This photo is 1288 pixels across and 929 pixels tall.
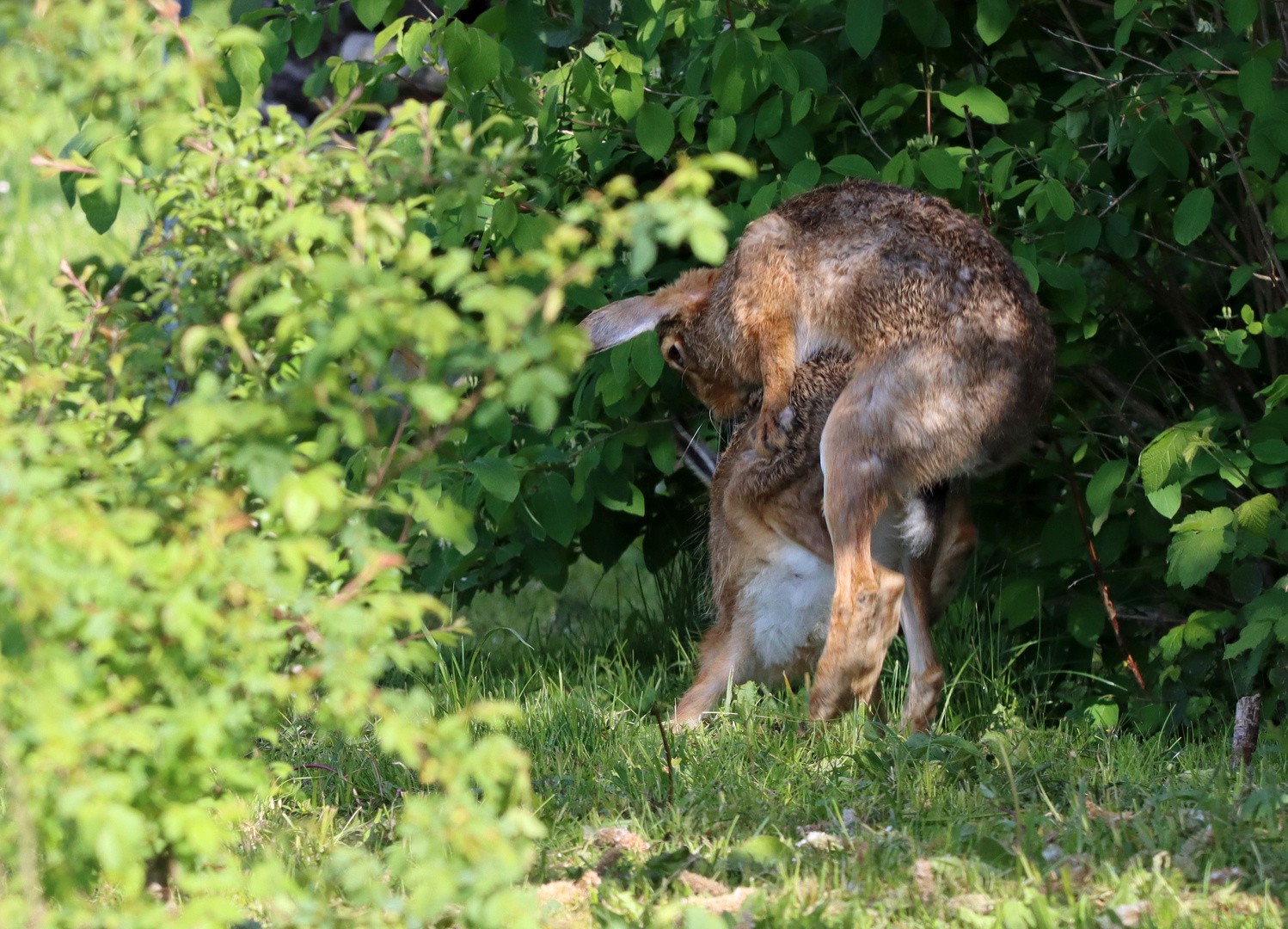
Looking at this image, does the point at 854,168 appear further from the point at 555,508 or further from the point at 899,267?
the point at 555,508

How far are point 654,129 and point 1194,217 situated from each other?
5.91 feet

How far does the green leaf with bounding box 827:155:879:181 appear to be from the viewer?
15.2 ft

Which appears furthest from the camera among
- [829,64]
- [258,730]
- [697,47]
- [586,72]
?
[829,64]

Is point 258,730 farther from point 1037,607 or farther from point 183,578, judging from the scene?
point 1037,607

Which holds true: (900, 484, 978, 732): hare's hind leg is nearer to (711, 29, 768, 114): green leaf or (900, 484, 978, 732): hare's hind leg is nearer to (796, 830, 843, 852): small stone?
(796, 830, 843, 852): small stone

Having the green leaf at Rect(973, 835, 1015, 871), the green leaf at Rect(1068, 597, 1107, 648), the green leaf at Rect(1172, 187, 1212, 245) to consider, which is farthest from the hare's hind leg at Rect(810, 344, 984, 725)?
the green leaf at Rect(973, 835, 1015, 871)

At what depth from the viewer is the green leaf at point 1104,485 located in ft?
14.9

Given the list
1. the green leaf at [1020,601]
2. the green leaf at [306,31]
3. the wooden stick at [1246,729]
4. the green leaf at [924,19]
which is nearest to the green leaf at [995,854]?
the wooden stick at [1246,729]

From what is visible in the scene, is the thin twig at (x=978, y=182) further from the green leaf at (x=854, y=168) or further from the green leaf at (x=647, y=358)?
the green leaf at (x=647, y=358)

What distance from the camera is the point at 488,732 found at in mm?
4434

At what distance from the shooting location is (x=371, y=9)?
4.38 metres

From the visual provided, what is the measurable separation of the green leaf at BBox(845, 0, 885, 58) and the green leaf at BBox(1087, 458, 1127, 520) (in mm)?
1619

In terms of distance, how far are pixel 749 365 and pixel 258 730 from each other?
7.97 ft

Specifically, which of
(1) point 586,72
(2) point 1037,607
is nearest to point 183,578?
(1) point 586,72
